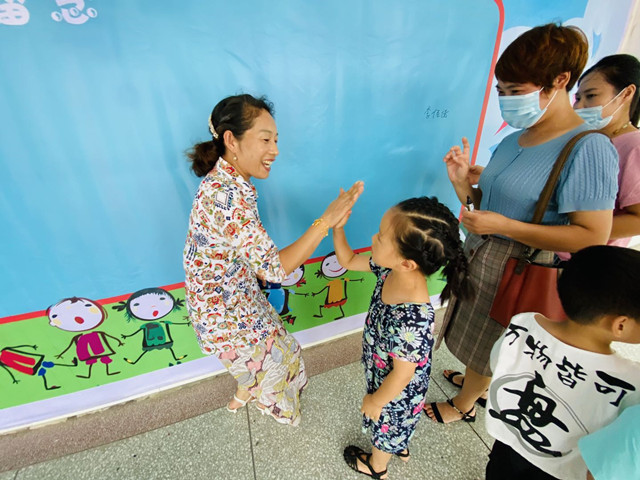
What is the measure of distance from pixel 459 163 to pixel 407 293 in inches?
30.7

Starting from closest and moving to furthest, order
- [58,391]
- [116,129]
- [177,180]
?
[116,129]
[177,180]
[58,391]

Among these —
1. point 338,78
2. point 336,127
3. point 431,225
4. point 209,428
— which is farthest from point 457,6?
point 209,428

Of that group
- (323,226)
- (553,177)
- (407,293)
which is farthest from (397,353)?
(553,177)

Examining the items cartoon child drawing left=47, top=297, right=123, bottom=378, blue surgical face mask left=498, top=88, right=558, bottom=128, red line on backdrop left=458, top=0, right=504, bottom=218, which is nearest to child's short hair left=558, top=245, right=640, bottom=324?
blue surgical face mask left=498, top=88, right=558, bottom=128

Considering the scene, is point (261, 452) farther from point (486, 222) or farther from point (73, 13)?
point (73, 13)

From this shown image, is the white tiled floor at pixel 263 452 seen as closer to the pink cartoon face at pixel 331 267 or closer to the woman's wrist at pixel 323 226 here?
the pink cartoon face at pixel 331 267

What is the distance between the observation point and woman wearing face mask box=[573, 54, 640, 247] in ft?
3.75

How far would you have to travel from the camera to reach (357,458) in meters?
1.42

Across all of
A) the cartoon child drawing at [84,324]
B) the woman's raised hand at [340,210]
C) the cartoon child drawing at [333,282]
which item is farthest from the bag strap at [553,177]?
the cartoon child drawing at [84,324]

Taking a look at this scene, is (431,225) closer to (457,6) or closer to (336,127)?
(336,127)

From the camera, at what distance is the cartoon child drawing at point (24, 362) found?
1393 mm

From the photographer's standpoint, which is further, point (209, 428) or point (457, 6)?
point (209, 428)

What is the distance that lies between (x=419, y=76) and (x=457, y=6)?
1.11 ft

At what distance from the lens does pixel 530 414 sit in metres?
0.89
